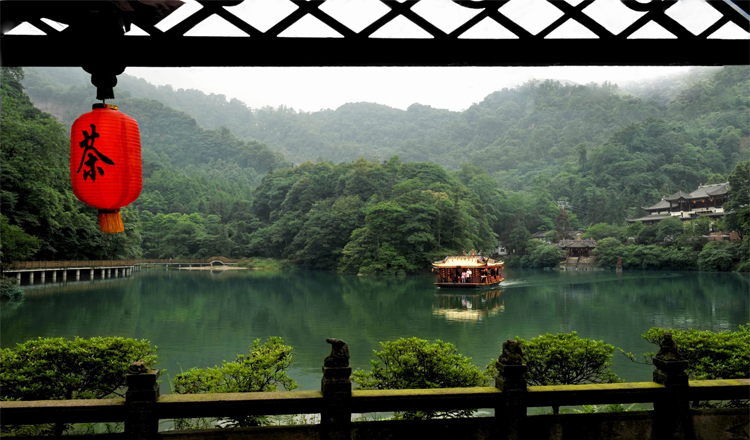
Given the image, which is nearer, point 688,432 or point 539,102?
point 688,432

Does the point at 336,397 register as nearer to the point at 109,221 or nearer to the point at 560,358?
the point at 109,221

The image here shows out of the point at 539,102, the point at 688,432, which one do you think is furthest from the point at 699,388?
the point at 539,102

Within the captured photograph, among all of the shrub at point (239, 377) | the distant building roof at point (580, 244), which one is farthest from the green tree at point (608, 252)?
the shrub at point (239, 377)

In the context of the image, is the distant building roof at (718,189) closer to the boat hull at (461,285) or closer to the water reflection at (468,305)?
the water reflection at (468,305)

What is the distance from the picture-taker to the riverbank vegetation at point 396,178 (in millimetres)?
26797

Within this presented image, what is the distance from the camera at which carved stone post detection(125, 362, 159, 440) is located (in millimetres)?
2703

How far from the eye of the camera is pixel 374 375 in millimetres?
4109

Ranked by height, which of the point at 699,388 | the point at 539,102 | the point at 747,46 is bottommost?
the point at 699,388

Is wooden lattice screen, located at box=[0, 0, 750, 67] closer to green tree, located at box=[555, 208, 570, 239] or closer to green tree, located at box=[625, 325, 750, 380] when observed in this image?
green tree, located at box=[625, 325, 750, 380]

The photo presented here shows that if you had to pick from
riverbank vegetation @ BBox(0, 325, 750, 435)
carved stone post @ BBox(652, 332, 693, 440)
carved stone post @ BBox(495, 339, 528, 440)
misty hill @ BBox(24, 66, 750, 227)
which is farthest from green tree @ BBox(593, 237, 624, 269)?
carved stone post @ BBox(495, 339, 528, 440)

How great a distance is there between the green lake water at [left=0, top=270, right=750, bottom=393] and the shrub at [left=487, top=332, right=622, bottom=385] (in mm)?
4977

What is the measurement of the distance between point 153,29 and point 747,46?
311 centimetres

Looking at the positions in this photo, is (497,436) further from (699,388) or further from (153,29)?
(153,29)

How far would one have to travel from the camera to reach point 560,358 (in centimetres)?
419
